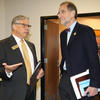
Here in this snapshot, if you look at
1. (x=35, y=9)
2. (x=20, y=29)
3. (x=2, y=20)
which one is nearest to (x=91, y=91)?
(x=20, y=29)

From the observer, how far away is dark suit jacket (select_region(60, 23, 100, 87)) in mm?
1540

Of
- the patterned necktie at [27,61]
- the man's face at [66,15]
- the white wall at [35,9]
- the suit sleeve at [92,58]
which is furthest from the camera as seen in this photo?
the white wall at [35,9]

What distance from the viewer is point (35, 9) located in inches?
142

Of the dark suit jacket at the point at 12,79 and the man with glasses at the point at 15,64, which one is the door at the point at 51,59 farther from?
the dark suit jacket at the point at 12,79

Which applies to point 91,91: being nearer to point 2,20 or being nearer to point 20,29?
point 20,29

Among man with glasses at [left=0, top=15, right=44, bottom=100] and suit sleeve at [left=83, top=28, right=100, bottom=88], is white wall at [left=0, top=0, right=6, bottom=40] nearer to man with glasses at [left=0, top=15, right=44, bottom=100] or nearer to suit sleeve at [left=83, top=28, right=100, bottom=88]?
man with glasses at [left=0, top=15, right=44, bottom=100]

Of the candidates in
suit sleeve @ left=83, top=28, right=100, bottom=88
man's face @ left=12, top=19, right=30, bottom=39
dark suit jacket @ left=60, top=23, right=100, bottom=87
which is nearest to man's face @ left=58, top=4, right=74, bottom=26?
dark suit jacket @ left=60, top=23, right=100, bottom=87

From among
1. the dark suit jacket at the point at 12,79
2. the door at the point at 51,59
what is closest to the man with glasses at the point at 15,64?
the dark suit jacket at the point at 12,79

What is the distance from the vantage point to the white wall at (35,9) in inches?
124

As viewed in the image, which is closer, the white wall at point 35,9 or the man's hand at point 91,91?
the man's hand at point 91,91

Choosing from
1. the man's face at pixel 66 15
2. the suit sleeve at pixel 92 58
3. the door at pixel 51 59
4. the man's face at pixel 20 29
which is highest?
the man's face at pixel 66 15

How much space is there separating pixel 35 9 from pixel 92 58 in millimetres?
2409

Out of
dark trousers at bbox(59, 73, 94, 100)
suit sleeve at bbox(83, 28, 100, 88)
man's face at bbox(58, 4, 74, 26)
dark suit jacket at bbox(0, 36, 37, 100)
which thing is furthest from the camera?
dark suit jacket at bbox(0, 36, 37, 100)

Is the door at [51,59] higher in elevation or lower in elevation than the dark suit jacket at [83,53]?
lower
